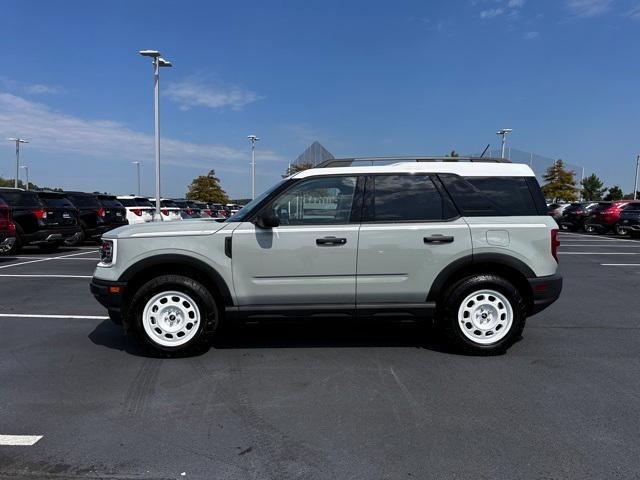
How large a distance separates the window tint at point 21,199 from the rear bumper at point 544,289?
1308cm

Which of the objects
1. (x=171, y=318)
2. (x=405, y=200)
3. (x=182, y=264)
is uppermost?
(x=405, y=200)

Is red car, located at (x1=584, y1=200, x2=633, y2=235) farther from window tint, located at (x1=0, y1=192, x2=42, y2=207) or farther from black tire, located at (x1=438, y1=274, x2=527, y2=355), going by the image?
window tint, located at (x1=0, y1=192, x2=42, y2=207)

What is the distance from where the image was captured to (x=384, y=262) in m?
4.72

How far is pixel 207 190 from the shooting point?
195 feet

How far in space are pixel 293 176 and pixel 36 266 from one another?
29.6ft

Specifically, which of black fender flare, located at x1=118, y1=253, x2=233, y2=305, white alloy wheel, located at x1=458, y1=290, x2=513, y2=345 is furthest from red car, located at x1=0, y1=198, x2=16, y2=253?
white alloy wheel, located at x1=458, y1=290, x2=513, y2=345

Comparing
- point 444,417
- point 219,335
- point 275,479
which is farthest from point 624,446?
point 219,335

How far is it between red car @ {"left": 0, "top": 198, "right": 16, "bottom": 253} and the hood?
803 cm

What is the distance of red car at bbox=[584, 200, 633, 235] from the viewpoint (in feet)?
74.8

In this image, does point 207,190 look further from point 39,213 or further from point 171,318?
point 171,318

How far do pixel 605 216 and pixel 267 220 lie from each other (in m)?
23.3

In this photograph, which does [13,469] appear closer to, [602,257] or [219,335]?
[219,335]

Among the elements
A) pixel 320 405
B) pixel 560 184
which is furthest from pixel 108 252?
pixel 560 184

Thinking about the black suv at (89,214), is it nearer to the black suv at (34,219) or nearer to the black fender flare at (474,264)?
the black suv at (34,219)
